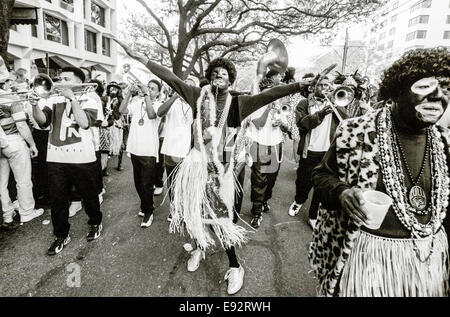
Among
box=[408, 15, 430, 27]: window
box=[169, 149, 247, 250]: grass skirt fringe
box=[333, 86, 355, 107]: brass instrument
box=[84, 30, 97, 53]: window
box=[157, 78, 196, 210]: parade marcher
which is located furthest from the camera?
box=[408, 15, 430, 27]: window

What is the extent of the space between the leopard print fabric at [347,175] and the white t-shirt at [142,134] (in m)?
3.02

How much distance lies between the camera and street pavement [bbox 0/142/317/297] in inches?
109

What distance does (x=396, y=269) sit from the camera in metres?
1.53

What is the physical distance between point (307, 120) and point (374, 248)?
2.85 metres

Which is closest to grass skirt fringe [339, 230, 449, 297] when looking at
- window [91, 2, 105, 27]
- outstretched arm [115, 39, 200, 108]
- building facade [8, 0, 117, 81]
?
outstretched arm [115, 39, 200, 108]

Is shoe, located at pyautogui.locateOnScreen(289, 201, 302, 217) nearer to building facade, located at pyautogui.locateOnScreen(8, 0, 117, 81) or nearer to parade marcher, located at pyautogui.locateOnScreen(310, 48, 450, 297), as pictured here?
parade marcher, located at pyautogui.locateOnScreen(310, 48, 450, 297)

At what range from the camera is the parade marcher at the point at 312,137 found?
4012 millimetres

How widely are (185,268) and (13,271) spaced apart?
6.21 ft

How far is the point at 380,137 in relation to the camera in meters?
1.57

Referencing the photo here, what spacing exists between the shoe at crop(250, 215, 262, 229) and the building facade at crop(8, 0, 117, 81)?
438 inches

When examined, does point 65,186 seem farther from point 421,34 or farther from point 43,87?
point 421,34

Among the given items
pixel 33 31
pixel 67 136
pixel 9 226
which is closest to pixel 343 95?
pixel 67 136
